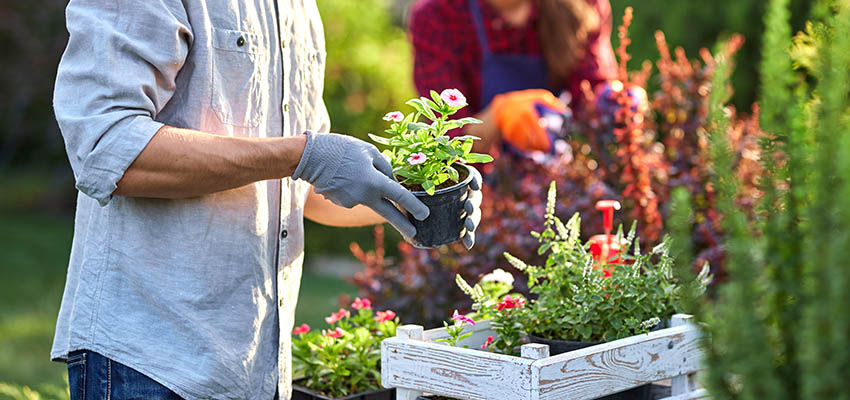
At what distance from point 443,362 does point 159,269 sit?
0.55 m

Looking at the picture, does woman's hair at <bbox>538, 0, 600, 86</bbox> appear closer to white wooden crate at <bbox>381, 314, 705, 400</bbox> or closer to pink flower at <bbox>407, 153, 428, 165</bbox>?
white wooden crate at <bbox>381, 314, 705, 400</bbox>

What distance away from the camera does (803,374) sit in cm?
84

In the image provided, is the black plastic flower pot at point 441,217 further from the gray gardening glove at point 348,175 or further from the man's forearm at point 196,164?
the man's forearm at point 196,164

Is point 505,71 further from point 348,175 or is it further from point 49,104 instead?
point 49,104

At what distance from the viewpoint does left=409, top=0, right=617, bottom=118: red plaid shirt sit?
3.26m

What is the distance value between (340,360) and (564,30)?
5.28ft

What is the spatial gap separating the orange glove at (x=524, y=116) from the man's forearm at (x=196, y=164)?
1588 mm

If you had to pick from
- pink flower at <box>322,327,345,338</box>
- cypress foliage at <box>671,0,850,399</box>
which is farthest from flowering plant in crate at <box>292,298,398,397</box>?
cypress foliage at <box>671,0,850,399</box>

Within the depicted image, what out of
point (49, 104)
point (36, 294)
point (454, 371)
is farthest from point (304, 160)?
point (49, 104)

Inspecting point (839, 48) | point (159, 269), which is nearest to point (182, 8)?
point (159, 269)

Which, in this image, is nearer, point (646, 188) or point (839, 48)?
point (839, 48)

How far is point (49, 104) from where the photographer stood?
9.38 m

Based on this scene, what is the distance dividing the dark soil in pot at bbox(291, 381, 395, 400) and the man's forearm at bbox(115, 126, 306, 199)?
2.23 ft

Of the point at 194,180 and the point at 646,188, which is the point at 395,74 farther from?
the point at 194,180
